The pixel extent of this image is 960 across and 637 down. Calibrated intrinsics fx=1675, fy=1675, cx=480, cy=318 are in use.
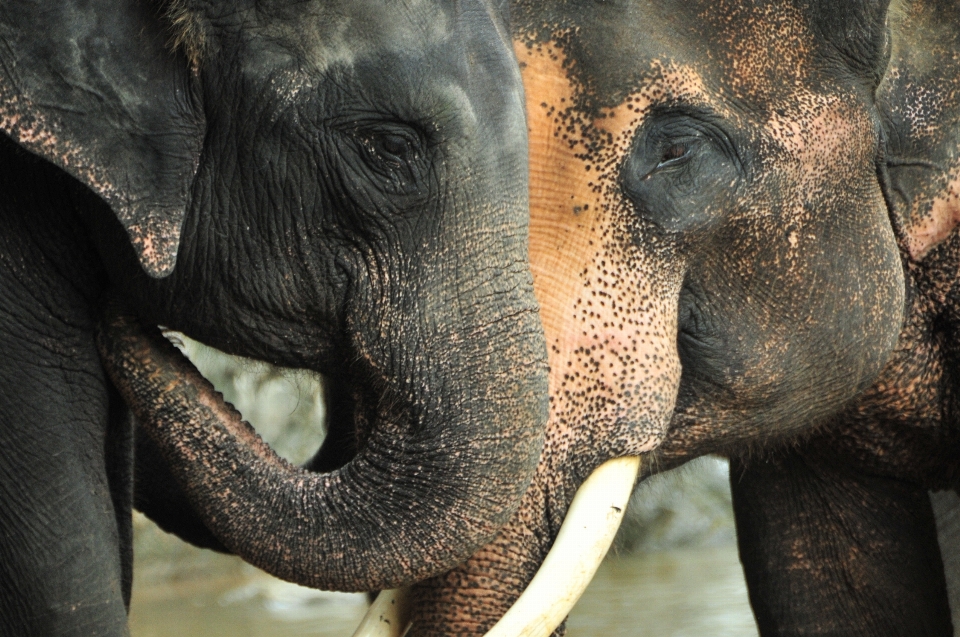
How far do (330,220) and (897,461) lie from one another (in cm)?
143

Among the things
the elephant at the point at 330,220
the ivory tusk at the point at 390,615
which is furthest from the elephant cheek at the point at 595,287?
the ivory tusk at the point at 390,615

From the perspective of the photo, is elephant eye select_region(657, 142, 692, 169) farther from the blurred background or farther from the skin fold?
the blurred background

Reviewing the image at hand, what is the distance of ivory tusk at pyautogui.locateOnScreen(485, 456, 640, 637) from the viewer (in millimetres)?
2338

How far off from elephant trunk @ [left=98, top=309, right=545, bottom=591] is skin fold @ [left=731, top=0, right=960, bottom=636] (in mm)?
1039

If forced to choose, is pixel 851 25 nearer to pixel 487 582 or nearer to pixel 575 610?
pixel 487 582

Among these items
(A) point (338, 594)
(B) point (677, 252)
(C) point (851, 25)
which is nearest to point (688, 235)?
(B) point (677, 252)

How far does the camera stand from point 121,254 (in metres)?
2.38

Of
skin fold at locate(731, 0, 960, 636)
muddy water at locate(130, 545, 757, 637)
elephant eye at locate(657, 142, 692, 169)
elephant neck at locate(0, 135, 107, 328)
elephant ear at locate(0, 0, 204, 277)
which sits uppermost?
elephant ear at locate(0, 0, 204, 277)

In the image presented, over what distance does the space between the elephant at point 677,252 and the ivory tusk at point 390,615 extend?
2 centimetres

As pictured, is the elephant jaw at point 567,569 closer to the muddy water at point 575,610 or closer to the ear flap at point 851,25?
the ear flap at point 851,25

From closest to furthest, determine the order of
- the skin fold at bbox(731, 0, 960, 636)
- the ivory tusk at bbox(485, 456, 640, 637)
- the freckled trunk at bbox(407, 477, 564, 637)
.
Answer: the ivory tusk at bbox(485, 456, 640, 637) → the freckled trunk at bbox(407, 477, 564, 637) → the skin fold at bbox(731, 0, 960, 636)

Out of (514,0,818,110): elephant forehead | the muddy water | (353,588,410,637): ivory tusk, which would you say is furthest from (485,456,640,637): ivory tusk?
the muddy water

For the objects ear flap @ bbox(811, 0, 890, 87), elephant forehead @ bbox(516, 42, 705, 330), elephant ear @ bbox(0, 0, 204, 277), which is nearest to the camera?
elephant ear @ bbox(0, 0, 204, 277)

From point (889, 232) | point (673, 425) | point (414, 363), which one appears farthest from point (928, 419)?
point (414, 363)
